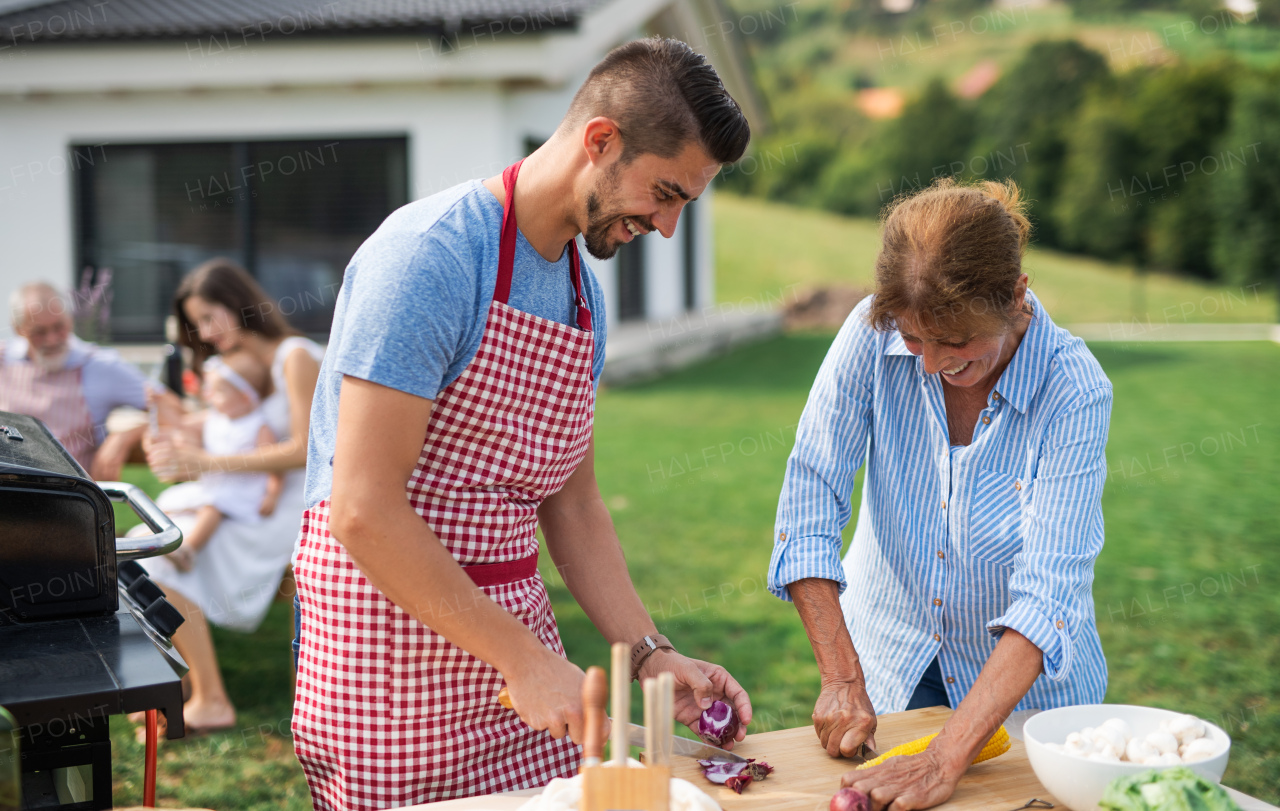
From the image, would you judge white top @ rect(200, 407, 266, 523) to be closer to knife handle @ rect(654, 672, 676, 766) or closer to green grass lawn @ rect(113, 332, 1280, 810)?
green grass lawn @ rect(113, 332, 1280, 810)

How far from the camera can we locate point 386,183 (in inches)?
388

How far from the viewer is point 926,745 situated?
1.67 meters

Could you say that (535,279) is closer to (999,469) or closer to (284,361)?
(999,469)

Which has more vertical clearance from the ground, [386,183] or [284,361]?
[386,183]

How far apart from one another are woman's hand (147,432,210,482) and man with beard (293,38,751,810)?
8.32 feet

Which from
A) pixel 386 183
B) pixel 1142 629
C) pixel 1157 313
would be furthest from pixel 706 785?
pixel 1157 313

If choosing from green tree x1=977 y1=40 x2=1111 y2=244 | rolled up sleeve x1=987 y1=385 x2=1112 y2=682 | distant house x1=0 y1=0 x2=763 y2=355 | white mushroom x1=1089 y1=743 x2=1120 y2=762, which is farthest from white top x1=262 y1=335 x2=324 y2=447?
green tree x1=977 y1=40 x2=1111 y2=244

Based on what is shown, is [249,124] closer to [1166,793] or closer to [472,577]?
[472,577]

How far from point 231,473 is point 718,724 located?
3.00 m

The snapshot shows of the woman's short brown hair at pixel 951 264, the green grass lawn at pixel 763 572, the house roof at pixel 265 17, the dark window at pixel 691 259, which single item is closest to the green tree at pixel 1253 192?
the dark window at pixel 691 259

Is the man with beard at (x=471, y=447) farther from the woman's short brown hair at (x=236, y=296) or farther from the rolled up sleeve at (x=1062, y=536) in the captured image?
the woman's short brown hair at (x=236, y=296)

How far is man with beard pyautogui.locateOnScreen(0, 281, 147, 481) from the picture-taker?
4711 mm

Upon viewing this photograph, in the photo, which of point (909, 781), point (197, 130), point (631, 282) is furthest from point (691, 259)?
point (909, 781)

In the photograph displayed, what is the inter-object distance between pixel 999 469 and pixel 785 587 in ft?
1.49
